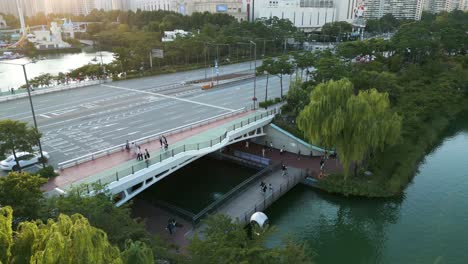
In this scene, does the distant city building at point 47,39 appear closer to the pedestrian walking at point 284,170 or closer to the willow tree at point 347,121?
the pedestrian walking at point 284,170

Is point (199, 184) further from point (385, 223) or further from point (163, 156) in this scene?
point (385, 223)

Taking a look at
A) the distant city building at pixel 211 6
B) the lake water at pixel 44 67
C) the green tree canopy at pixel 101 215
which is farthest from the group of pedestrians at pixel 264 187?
the distant city building at pixel 211 6

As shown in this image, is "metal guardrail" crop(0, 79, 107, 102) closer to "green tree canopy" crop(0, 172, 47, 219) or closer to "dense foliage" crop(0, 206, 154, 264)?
"green tree canopy" crop(0, 172, 47, 219)

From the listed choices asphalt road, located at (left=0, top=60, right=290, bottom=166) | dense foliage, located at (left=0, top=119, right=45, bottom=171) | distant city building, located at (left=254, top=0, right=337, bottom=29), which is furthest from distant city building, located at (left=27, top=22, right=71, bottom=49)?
dense foliage, located at (left=0, top=119, right=45, bottom=171)

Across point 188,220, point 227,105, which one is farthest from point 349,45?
point 188,220

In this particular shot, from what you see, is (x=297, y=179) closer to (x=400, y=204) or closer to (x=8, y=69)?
(x=400, y=204)

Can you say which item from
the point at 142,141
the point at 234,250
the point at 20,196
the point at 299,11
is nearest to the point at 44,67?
the point at 142,141

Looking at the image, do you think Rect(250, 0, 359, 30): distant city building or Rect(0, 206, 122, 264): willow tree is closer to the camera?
Rect(0, 206, 122, 264): willow tree
